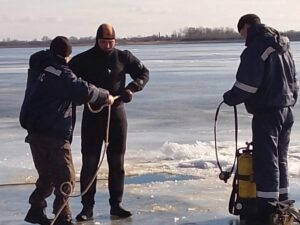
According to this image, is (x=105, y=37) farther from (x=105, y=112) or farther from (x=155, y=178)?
(x=155, y=178)

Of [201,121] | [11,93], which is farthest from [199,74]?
[201,121]

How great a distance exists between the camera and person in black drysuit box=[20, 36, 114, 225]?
573 cm

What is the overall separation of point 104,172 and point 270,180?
294 centimetres

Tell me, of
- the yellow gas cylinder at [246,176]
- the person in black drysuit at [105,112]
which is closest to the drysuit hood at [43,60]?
the person in black drysuit at [105,112]

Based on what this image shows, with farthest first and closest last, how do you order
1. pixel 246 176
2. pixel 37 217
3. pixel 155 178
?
pixel 155 178
pixel 246 176
pixel 37 217

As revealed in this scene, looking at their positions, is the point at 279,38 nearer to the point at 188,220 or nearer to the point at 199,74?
the point at 188,220

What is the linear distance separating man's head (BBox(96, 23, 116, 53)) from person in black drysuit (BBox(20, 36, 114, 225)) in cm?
53

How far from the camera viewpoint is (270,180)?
6.08 meters

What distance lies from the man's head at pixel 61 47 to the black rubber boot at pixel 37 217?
1.33 metres

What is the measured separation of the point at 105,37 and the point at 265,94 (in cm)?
148

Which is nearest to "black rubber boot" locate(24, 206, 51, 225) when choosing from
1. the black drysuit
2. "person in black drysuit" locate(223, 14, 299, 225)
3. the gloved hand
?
the black drysuit

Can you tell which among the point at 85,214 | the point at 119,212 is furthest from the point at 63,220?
the point at 119,212

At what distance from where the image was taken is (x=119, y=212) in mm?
6531

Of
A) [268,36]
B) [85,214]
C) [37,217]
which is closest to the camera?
[268,36]
